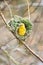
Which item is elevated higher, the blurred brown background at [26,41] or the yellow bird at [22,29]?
the blurred brown background at [26,41]

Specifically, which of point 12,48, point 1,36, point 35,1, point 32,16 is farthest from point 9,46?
point 35,1

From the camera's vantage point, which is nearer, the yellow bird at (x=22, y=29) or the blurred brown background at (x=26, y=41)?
the yellow bird at (x=22, y=29)

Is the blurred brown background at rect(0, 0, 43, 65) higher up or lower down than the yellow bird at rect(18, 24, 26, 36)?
higher up

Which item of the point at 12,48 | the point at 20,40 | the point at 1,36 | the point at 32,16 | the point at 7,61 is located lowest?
the point at 20,40

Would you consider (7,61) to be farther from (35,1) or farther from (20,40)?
(35,1)

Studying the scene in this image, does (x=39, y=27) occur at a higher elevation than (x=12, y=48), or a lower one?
higher

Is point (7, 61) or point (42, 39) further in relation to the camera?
point (42, 39)

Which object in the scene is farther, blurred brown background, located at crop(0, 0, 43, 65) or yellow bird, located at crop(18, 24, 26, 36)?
blurred brown background, located at crop(0, 0, 43, 65)

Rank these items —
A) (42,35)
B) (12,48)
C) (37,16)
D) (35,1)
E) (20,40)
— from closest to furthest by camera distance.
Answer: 1. (20,40)
2. (12,48)
3. (42,35)
4. (37,16)
5. (35,1)

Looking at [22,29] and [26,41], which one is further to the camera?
[26,41]

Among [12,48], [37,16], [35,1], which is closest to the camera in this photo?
[12,48]

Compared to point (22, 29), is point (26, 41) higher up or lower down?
higher up
